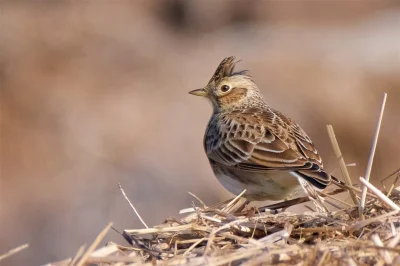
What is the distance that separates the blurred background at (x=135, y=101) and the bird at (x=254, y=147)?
15.9 feet

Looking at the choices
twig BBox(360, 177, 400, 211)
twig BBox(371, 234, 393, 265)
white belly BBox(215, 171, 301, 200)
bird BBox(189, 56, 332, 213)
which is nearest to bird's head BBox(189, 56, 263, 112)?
bird BBox(189, 56, 332, 213)

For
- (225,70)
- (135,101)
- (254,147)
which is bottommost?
(135,101)

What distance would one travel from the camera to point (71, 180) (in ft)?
50.7

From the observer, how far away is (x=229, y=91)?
901cm

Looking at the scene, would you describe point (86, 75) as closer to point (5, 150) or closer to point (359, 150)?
point (5, 150)

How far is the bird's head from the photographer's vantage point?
9.00 metres

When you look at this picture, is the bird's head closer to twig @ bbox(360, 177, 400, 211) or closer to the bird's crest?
the bird's crest

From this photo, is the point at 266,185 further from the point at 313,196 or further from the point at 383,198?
the point at 383,198

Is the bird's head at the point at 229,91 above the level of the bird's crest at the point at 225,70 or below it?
below

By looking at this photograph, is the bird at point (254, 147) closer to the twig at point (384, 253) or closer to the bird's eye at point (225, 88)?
the bird's eye at point (225, 88)

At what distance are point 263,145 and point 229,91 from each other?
1.47 m

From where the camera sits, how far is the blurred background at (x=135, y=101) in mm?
14430

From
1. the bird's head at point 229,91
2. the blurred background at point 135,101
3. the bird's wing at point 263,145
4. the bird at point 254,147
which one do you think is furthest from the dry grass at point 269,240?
the blurred background at point 135,101

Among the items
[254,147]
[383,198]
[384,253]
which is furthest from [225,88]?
[384,253]
